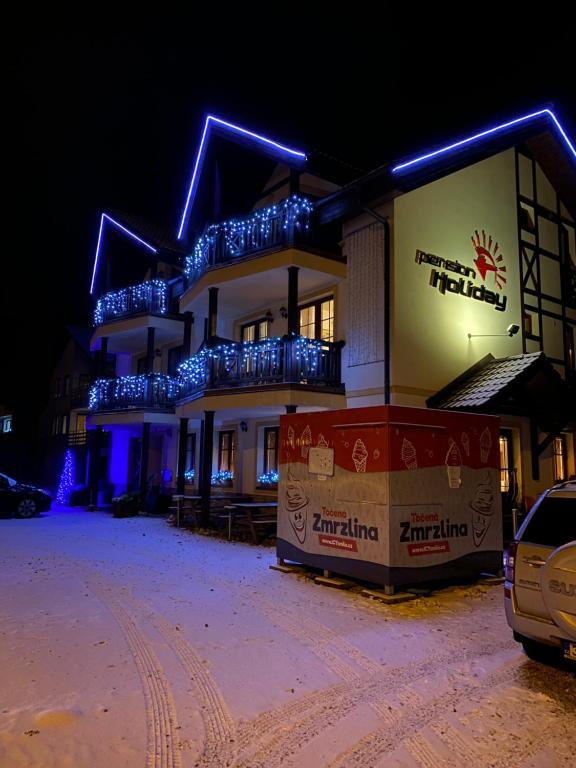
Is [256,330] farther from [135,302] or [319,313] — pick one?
[135,302]

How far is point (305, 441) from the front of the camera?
9016 millimetres

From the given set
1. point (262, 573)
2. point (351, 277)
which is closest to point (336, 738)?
point (262, 573)

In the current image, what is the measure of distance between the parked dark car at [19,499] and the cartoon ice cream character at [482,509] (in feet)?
50.1

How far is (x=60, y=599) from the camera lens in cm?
745

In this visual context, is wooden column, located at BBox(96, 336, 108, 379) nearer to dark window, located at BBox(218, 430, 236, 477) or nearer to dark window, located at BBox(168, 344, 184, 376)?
dark window, located at BBox(168, 344, 184, 376)

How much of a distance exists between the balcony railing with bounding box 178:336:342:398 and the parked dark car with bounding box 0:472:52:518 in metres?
7.91

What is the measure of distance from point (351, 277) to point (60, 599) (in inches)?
380

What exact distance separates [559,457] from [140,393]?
1348cm

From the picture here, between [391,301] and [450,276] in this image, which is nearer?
[391,301]

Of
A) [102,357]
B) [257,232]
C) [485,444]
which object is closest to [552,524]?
[485,444]

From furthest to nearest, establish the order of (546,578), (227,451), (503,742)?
(227,451) < (546,578) < (503,742)

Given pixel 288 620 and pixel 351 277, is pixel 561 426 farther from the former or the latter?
pixel 288 620

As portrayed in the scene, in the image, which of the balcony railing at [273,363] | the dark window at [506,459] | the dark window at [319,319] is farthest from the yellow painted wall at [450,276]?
the dark window at [319,319]

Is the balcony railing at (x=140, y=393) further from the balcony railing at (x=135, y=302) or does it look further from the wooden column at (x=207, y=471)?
the wooden column at (x=207, y=471)
